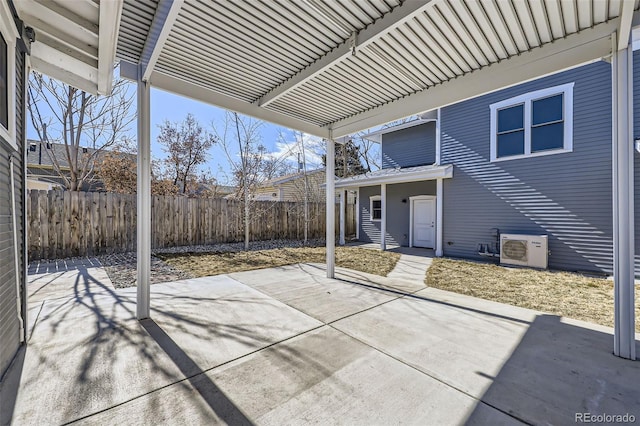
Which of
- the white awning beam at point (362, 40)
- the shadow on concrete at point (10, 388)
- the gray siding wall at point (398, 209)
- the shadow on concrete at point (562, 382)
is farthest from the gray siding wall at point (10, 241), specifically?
the gray siding wall at point (398, 209)

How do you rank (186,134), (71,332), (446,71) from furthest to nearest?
(186,134), (446,71), (71,332)

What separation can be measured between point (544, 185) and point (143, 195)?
8191 mm

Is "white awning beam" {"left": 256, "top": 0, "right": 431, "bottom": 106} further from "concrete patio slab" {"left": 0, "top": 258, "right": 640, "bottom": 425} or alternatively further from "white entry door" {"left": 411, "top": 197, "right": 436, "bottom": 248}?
"white entry door" {"left": 411, "top": 197, "right": 436, "bottom": 248}

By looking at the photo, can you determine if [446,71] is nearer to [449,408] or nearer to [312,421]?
[449,408]

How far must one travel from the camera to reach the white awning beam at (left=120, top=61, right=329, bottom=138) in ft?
10.9

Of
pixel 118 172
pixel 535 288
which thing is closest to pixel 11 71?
pixel 535 288

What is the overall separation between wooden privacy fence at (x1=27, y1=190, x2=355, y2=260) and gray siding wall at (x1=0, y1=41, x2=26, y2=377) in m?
4.93

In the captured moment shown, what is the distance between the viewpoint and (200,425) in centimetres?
166

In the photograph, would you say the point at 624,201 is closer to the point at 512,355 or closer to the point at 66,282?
the point at 512,355

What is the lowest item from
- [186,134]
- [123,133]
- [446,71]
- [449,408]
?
[449,408]

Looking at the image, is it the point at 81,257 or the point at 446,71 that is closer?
the point at 446,71

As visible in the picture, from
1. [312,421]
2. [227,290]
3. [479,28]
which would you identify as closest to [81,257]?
[227,290]

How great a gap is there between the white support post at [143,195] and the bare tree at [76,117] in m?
5.99

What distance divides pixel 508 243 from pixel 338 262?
421cm
